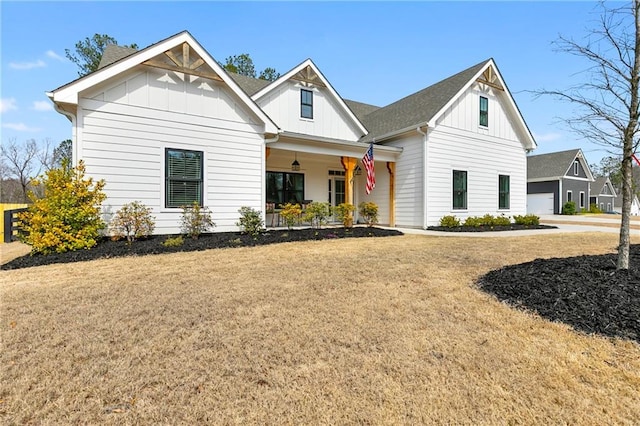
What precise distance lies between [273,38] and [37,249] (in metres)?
11.5

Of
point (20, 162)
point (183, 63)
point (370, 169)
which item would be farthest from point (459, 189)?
point (20, 162)

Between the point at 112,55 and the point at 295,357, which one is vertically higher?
the point at 112,55

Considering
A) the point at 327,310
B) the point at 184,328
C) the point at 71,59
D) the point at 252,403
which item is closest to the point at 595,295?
the point at 327,310

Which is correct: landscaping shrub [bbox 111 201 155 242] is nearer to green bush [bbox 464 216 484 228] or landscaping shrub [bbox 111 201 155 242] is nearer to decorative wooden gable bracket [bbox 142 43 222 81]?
decorative wooden gable bracket [bbox 142 43 222 81]

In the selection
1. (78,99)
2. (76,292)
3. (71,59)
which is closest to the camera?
(76,292)

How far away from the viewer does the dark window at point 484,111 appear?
47.0ft

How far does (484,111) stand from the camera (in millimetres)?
14398

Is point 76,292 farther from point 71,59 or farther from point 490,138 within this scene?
point 71,59

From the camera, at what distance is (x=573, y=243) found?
8.77 metres

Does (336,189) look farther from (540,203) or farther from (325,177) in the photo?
(540,203)

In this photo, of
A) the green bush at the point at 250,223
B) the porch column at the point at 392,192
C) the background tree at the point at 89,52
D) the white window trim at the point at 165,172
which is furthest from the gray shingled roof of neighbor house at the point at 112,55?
the background tree at the point at 89,52

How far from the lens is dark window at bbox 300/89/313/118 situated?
13102 millimetres

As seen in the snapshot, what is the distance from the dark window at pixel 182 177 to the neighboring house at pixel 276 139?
0.03 metres

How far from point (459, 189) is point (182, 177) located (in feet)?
36.6
